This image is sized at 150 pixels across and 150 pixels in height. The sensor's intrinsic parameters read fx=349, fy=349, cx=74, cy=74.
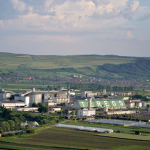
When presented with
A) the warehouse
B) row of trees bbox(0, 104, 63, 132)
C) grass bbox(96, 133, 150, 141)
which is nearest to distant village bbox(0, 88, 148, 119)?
the warehouse

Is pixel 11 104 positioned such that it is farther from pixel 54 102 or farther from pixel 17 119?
pixel 17 119

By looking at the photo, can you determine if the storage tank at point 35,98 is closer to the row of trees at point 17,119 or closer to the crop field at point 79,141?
the row of trees at point 17,119

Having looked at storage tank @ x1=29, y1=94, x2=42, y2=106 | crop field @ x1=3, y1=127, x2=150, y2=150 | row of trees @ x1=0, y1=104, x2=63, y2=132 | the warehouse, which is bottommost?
crop field @ x1=3, y1=127, x2=150, y2=150

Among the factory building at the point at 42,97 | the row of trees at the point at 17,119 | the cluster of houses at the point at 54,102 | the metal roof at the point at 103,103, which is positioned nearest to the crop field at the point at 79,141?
the row of trees at the point at 17,119

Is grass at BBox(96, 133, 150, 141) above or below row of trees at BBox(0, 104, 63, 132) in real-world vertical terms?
below

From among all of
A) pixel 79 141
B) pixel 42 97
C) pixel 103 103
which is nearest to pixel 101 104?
pixel 103 103

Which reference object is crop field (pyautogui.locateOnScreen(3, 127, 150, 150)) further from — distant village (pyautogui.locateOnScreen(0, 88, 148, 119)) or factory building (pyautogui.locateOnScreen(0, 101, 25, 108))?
factory building (pyautogui.locateOnScreen(0, 101, 25, 108))

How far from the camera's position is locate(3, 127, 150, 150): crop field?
24800mm

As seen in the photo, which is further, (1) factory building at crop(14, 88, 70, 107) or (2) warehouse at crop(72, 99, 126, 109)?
(1) factory building at crop(14, 88, 70, 107)

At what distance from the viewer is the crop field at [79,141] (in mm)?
24800

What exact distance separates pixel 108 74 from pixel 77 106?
458ft

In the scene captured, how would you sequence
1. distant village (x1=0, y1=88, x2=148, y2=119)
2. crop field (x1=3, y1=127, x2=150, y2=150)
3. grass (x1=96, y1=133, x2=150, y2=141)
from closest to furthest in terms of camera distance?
1. crop field (x1=3, y1=127, x2=150, y2=150)
2. grass (x1=96, y1=133, x2=150, y2=141)
3. distant village (x1=0, y1=88, x2=148, y2=119)

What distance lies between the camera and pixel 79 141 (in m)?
27.2

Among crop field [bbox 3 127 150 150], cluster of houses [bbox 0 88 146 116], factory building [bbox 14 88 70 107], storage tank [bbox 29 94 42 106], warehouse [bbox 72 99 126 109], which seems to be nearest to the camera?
crop field [bbox 3 127 150 150]
